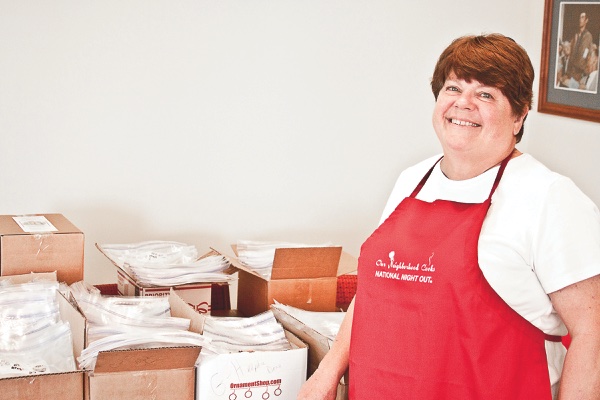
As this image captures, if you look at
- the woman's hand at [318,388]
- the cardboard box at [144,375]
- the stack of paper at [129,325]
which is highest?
the stack of paper at [129,325]

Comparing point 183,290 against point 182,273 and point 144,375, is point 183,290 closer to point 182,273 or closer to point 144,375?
point 182,273

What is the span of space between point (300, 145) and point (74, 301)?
1388 mm

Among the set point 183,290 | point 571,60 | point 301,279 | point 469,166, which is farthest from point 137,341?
point 571,60

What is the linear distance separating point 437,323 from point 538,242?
0.27 m

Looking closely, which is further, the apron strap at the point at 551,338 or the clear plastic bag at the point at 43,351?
the clear plastic bag at the point at 43,351

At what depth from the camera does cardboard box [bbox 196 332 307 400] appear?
1889mm

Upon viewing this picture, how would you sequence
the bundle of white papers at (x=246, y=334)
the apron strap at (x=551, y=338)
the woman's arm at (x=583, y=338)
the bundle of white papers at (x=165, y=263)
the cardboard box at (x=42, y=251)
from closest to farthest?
the woman's arm at (x=583, y=338), the apron strap at (x=551, y=338), the bundle of white papers at (x=246, y=334), the cardboard box at (x=42, y=251), the bundle of white papers at (x=165, y=263)

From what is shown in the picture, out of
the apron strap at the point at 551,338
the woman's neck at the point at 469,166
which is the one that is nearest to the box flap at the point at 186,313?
the woman's neck at the point at 469,166

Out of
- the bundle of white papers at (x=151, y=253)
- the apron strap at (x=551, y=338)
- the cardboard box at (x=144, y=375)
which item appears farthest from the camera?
the bundle of white papers at (x=151, y=253)

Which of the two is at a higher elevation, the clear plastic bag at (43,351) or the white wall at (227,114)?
the white wall at (227,114)

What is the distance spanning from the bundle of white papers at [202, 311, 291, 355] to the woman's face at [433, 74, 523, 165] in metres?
0.69

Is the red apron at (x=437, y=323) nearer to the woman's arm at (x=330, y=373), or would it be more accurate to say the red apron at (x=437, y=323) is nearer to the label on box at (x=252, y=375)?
the woman's arm at (x=330, y=373)

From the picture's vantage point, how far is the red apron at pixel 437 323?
5.40 ft

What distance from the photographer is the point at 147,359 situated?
1816 millimetres
